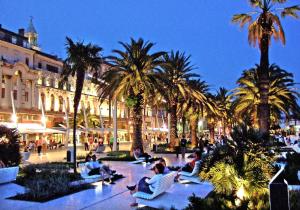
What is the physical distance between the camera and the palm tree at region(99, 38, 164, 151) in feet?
83.1

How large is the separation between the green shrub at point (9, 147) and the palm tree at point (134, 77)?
379 inches

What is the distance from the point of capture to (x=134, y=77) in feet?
83.1

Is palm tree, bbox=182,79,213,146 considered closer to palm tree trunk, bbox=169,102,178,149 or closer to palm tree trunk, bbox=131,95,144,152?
palm tree trunk, bbox=169,102,178,149

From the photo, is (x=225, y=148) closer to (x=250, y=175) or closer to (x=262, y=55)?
(x=250, y=175)

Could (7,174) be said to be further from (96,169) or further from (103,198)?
(103,198)

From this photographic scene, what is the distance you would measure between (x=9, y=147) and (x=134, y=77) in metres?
10.8

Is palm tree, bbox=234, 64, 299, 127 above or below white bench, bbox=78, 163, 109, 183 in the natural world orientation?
above

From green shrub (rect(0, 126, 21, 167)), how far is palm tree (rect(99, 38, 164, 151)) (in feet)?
31.6

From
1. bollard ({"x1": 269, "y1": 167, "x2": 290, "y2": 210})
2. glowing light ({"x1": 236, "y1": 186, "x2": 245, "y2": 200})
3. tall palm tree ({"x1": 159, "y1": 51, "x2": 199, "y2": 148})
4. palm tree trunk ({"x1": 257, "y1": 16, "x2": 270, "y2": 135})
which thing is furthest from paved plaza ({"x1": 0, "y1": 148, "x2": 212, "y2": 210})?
tall palm tree ({"x1": 159, "y1": 51, "x2": 199, "y2": 148})

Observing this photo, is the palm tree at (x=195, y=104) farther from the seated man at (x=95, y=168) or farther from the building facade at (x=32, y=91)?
the seated man at (x=95, y=168)

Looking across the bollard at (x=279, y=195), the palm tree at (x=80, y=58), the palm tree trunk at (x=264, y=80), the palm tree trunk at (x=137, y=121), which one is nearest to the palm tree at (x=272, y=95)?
the palm tree trunk at (x=264, y=80)

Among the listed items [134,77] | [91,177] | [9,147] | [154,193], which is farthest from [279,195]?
[134,77]

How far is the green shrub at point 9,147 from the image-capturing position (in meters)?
16.1

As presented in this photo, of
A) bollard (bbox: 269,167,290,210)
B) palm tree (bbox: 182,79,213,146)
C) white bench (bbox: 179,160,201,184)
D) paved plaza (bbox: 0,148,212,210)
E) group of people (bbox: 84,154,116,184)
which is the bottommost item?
paved plaza (bbox: 0,148,212,210)
